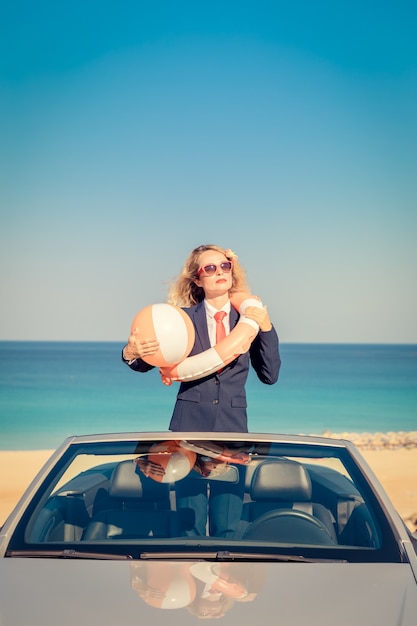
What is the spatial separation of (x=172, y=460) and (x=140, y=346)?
94 centimetres

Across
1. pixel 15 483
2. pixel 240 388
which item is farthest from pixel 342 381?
pixel 240 388

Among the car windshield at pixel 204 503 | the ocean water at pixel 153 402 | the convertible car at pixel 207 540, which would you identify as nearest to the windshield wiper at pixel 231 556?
the convertible car at pixel 207 540

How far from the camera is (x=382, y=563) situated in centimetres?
298

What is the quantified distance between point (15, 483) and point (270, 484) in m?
8.63

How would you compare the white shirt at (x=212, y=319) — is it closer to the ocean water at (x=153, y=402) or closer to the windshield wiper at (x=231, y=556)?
the windshield wiper at (x=231, y=556)

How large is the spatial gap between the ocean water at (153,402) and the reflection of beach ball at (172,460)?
22437 mm

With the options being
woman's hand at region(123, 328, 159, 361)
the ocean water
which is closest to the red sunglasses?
woman's hand at region(123, 328, 159, 361)

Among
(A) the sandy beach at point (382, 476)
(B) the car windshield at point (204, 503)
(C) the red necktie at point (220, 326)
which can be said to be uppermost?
(C) the red necktie at point (220, 326)

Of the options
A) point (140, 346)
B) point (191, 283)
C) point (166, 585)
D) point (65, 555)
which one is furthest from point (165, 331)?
point (166, 585)

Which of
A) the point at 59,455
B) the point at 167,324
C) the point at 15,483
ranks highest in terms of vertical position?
the point at 167,324

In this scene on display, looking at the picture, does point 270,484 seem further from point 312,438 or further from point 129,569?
point 129,569

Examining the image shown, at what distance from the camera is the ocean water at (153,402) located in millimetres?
35406

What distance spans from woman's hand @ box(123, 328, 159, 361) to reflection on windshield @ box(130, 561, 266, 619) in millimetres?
1601

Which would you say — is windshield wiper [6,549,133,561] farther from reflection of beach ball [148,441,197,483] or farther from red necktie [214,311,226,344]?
red necktie [214,311,226,344]
